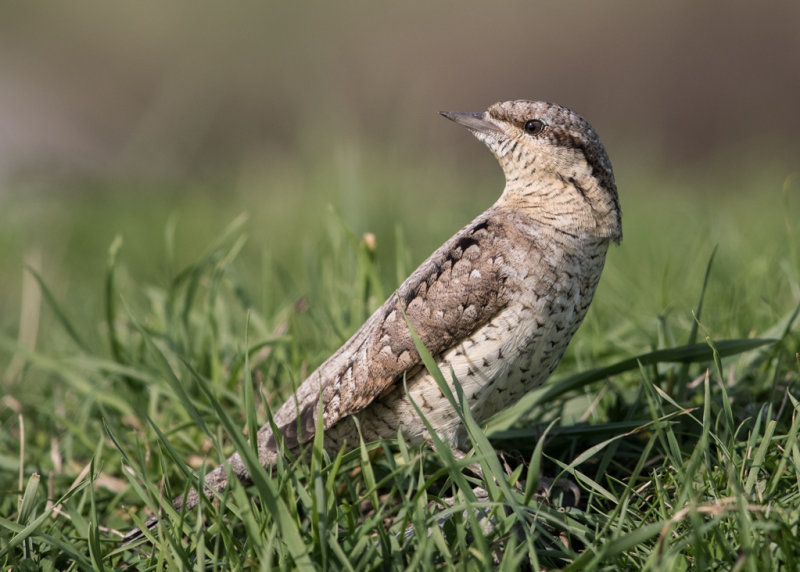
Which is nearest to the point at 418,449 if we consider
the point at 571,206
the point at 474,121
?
the point at 571,206

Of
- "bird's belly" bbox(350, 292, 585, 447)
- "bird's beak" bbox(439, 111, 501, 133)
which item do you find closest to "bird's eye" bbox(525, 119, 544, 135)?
"bird's beak" bbox(439, 111, 501, 133)

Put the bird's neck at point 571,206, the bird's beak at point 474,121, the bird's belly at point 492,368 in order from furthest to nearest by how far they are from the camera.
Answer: the bird's beak at point 474,121
the bird's neck at point 571,206
the bird's belly at point 492,368

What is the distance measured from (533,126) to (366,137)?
6210mm

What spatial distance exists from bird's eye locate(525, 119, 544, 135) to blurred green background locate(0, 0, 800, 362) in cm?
138

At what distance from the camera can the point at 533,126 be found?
9.18 feet

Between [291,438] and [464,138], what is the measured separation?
8.32 metres

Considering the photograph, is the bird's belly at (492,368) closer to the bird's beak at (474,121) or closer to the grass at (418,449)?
the grass at (418,449)

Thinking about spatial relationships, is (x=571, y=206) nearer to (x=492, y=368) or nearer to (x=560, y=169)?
(x=560, y=169)

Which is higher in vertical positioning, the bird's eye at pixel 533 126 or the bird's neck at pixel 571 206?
the bird's eye at pixel 533 126

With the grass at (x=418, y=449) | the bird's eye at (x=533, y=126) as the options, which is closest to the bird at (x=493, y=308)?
the bird's eye at (x=533, y=126)

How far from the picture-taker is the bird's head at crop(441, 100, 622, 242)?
2.72m

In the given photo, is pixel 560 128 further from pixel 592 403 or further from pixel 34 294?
pixel 34 294

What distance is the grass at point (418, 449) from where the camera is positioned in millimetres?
2045

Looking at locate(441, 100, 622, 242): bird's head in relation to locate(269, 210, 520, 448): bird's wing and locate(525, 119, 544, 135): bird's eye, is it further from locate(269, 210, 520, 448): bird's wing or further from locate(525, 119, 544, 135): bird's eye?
locate(269, 210, 520, 448): bird's wing
